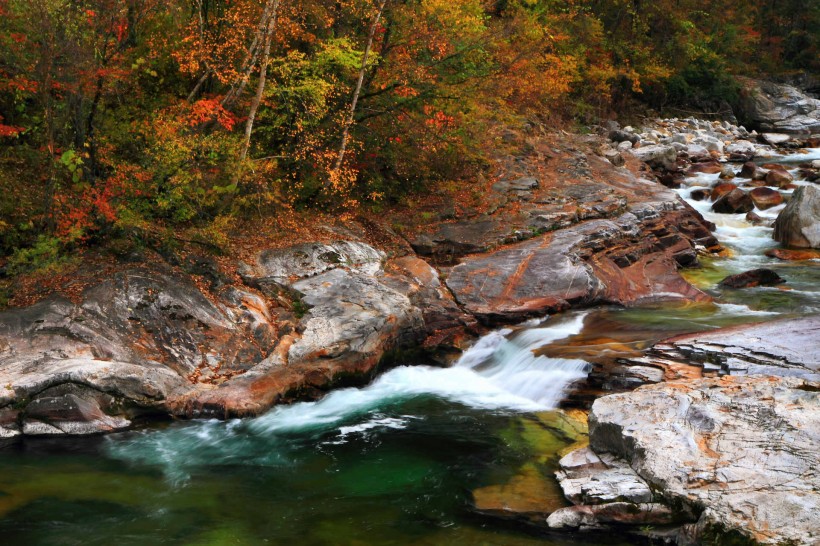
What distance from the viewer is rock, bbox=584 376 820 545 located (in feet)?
19.4

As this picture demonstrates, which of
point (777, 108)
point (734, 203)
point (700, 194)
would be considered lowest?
point (734, 203)

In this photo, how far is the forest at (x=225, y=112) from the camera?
35.7 feet

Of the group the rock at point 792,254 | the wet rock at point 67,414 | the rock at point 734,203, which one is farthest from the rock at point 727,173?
the wet rock at point 67,414

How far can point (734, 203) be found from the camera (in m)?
20.9

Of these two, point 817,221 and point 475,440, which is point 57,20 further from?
point 817,221

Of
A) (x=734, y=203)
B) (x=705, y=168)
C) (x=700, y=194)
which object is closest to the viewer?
(x=734, y=203)

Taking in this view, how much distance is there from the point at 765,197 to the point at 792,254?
453cm

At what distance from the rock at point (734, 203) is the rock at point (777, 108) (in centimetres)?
1863

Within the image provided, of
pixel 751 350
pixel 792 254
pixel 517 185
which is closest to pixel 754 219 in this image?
pixel 792 254

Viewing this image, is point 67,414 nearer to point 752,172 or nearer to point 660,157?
point 660,157

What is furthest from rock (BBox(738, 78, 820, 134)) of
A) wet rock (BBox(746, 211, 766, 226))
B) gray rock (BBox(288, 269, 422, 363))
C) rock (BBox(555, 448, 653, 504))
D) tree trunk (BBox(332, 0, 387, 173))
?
rock (BBox(555, 448, 653, 504))

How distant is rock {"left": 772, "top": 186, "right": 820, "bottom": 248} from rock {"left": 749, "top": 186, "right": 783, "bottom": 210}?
233cm

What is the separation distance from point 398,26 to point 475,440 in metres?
10.2

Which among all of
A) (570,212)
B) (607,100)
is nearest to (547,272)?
(570,212)
